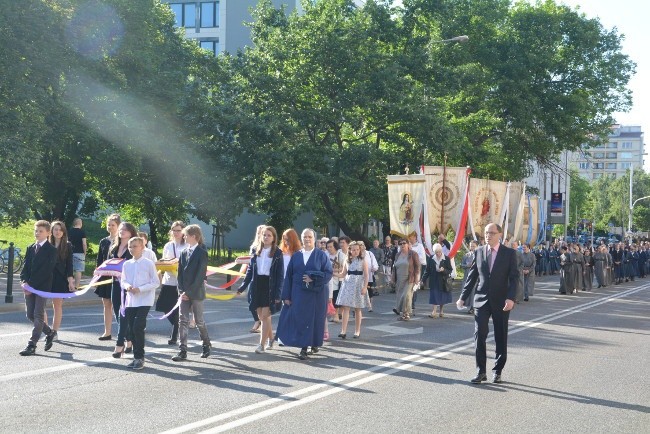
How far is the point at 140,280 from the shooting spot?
10828 mm

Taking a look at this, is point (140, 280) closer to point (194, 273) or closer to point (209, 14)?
point (194, 273)

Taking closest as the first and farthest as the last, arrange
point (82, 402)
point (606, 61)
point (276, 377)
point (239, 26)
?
point (82, 402), point (276, 377), point (606, 61), point (239, 26)

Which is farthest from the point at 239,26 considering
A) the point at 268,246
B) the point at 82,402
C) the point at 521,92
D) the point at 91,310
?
the point at 82,402

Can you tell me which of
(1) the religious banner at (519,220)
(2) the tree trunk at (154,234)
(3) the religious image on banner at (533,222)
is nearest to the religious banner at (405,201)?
(1) the religious banner at (519,220)

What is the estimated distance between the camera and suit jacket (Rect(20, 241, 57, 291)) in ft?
38.8

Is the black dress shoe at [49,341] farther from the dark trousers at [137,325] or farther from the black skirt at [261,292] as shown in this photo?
the black skirt at [261,292]

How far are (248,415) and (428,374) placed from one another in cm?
339

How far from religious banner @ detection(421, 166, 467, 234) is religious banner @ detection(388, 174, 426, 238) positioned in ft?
1.09

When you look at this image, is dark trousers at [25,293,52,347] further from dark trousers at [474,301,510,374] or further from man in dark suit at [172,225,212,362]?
dark trousers at [474,301,510,374]

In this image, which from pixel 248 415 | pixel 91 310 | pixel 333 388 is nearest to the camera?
pixel 248 415

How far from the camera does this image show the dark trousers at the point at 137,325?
10.5 meters

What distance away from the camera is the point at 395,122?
3294cm

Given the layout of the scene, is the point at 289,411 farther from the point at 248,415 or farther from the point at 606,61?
the point at 606,61

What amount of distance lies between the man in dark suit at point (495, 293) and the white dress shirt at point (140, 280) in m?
3.65
